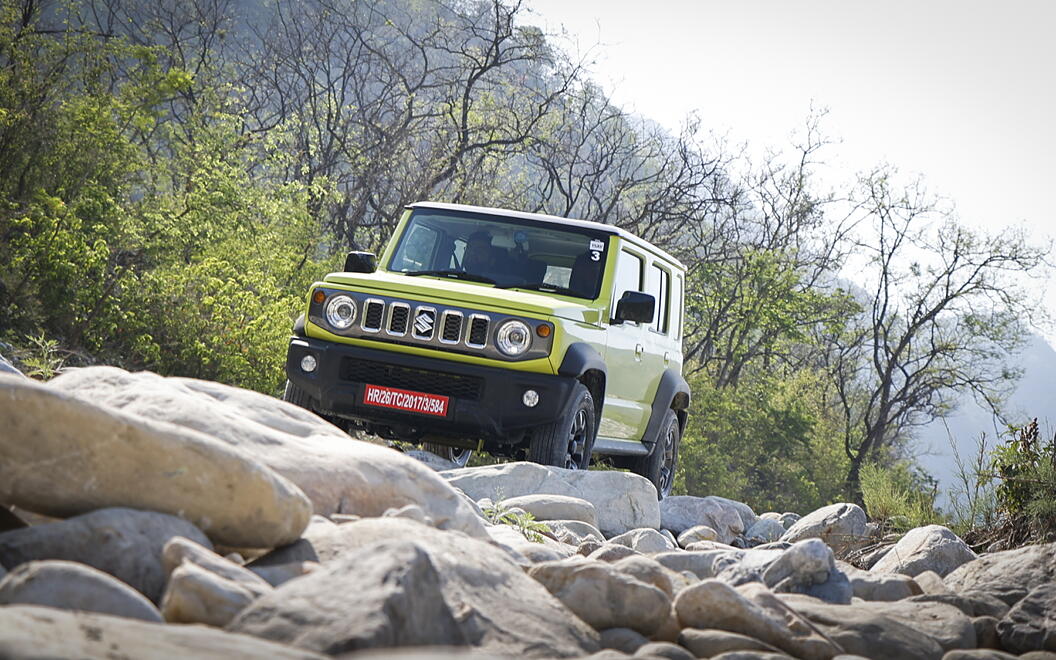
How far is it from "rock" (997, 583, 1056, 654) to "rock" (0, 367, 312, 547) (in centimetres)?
293

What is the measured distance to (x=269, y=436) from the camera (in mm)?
4582

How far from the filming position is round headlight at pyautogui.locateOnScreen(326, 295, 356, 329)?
8.68 m

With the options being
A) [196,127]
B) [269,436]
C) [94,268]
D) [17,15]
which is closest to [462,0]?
[196,127]

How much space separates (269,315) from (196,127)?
30.7ft

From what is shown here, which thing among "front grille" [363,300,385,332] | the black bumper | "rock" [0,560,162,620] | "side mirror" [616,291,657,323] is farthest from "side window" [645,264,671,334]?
"rock" [0,560,162,620]

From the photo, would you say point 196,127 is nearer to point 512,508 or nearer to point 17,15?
point 17,15

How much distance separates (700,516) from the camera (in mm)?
12227

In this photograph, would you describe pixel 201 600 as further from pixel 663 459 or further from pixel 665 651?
pixel 663 459

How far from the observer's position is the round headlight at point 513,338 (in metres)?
8.48

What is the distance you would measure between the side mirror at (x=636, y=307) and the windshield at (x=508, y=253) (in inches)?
10.2

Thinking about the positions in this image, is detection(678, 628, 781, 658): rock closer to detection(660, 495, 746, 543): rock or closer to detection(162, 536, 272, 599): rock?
detection(162, 536, 272, 599): rock

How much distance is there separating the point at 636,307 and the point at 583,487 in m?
1.43

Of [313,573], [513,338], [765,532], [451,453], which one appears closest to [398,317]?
[513,338]

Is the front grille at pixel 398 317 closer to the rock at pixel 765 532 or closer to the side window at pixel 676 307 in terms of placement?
the side window at pixel 676 307
